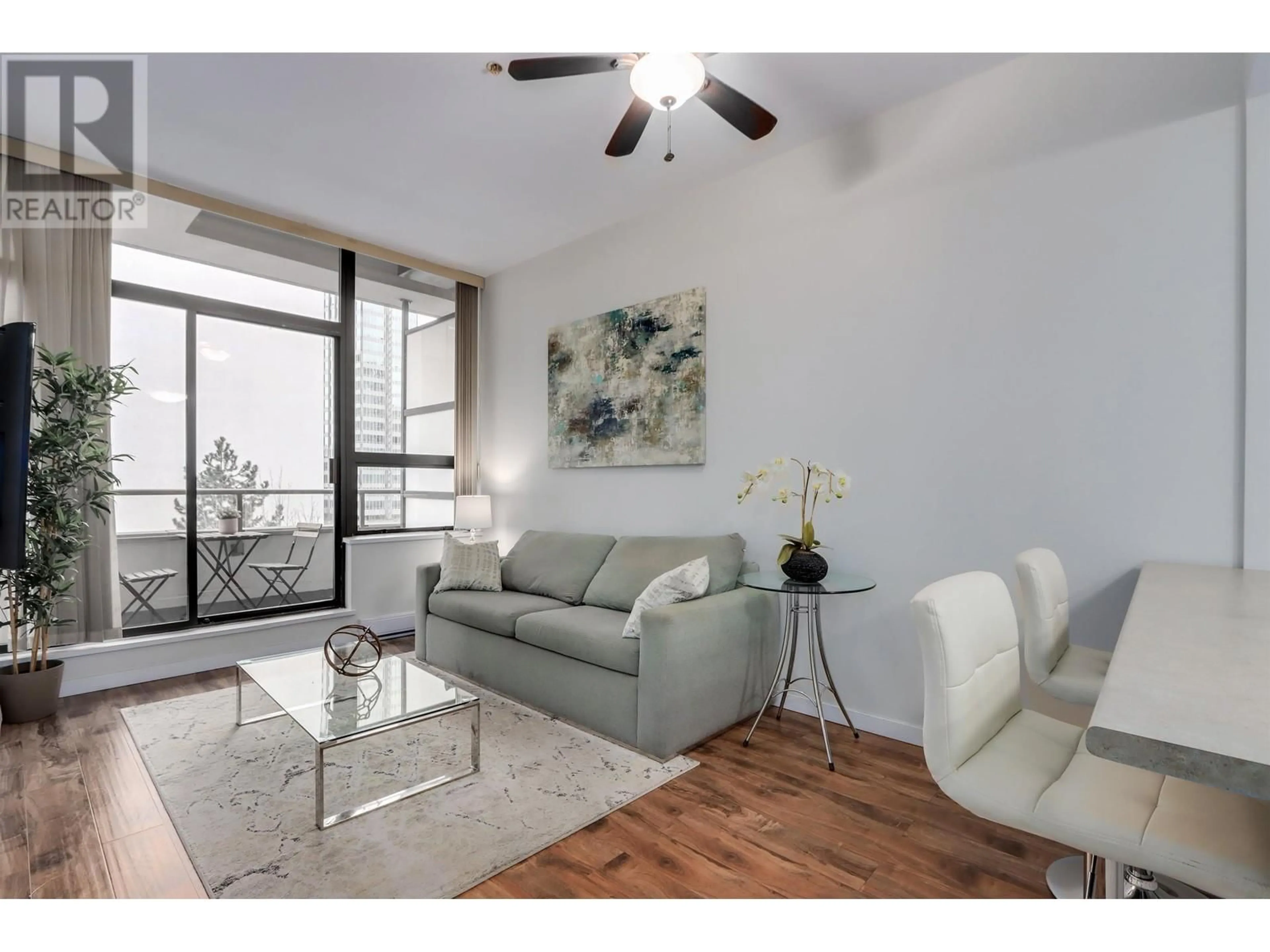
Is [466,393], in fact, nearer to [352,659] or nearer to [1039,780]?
[352,659]

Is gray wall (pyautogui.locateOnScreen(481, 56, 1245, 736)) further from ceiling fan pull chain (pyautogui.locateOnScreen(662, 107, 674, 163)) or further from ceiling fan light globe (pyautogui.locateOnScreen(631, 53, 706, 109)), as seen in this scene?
ceiling fan light globe (pyautogui.locateOnScreen(631, 53, 706, 109))

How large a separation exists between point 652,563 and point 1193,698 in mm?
2596

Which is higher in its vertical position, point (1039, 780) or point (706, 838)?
point (1039, 780)

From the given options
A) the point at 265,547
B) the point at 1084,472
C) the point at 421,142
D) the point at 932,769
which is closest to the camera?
the point at 932,769

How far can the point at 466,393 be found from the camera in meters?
4.98

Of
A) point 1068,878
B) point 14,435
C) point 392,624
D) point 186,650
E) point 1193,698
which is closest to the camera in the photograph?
point 1193,698

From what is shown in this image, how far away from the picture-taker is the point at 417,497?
16.0 ft

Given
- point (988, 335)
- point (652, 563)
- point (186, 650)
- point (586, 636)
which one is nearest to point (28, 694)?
point (186, 650)

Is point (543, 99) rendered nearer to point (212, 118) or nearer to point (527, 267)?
point (212, 118)

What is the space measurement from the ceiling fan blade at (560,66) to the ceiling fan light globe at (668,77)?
98 mm
